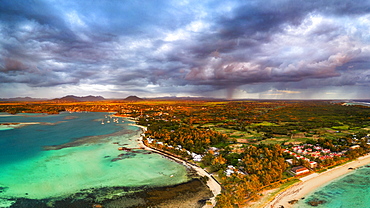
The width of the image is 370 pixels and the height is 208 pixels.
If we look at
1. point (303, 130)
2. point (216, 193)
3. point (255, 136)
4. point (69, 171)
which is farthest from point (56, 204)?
point (303, 130)

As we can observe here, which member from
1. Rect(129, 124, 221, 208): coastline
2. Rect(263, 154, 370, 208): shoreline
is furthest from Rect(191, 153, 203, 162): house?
Rect(263, 154, 370, 208): shoreline

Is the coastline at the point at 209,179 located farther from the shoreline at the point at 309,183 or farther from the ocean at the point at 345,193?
the ocean at the point at 345,193

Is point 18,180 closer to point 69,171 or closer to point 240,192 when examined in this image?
point 69,171

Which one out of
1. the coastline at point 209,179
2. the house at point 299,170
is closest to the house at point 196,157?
the coastline at point 209,179

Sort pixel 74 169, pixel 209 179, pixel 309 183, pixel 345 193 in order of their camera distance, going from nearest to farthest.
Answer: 1. pixel 345 193
2. pixel 309 183
3. pixel 209 179
4. pixel 74 169

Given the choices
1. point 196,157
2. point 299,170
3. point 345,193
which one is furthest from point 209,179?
point 345,193

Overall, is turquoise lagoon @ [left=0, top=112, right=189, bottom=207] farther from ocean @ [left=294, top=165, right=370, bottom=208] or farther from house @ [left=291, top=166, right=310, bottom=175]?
ocean @ [left=294, top=165, right=370, bottom=208]

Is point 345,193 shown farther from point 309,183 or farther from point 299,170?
point 299,170
